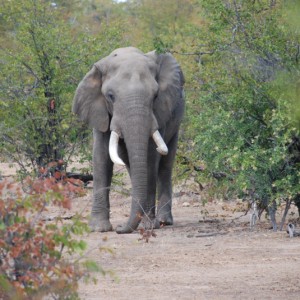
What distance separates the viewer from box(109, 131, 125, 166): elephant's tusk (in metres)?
12.1

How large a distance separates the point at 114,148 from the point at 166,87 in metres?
1.34

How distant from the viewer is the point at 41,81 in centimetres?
1653

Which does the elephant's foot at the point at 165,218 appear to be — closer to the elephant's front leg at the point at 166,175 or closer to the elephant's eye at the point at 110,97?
the elephant's front leg at the point at 166,175

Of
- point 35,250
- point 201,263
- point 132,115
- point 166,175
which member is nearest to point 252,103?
point 132,115

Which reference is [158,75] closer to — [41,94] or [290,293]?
[41,94]

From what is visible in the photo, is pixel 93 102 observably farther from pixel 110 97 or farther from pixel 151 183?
pixel 151 183

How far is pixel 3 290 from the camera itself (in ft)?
20.2

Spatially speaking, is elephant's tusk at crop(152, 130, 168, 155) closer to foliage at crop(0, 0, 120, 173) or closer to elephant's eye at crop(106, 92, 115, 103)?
elephant's eye at crop(106, 92, 115, 103)

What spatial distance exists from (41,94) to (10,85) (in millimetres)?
575

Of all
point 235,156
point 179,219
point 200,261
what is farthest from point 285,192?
point 179,219

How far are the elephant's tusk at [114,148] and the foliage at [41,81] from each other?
3847 millimetres

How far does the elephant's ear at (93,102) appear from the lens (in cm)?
1280

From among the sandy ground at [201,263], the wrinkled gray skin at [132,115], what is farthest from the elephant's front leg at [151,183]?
the sandy ground at [201,263]

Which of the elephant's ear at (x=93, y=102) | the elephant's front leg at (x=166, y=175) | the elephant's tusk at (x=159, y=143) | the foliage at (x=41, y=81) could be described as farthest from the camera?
the foliage at (x=41, y=81)
